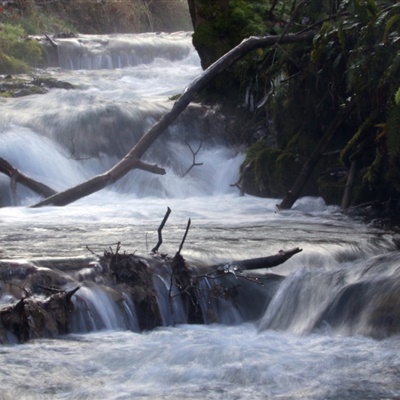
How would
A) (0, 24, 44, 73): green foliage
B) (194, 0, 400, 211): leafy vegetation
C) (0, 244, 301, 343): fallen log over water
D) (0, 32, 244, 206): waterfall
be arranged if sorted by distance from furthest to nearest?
(0, 24, 44, 73): green foliage
(0, 32, 244, 206): waterfall
(194, 0, 400, 211): leafy vegetation
(0, 244, 301, 343): fallen log over water

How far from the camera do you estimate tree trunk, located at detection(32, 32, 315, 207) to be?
1259 cm

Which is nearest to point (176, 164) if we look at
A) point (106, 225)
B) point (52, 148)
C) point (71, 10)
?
point (52, 148)

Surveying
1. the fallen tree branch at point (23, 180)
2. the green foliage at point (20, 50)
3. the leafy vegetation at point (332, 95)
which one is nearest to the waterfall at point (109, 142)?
the fallen tree branch at point (23, 180)

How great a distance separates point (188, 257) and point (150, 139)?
402 cm

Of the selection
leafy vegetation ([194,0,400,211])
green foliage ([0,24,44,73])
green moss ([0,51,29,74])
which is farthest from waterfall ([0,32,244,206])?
green foliage ([0,24,44,73])

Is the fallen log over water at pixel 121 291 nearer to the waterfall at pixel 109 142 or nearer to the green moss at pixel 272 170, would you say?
the green moss at pixel 272 170

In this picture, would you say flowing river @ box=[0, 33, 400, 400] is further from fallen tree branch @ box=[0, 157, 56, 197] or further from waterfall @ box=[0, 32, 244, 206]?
fallen tree branch @ box=[0, 157, 56, 197]

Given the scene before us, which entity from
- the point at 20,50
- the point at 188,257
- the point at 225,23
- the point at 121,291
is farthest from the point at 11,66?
the point at 121,291

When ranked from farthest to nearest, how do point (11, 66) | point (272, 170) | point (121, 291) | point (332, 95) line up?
1. point (11, 66)
2. point (272, 170)
3. point (332, 95)
4. point (121, 291)

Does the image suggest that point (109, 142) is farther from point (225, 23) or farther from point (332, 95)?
point (332, 95)

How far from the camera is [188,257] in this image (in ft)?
30.6

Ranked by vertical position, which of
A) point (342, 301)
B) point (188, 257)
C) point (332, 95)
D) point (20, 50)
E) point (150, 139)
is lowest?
point (342, 301)

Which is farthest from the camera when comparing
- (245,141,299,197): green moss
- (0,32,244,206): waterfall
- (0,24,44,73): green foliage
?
(0,24,44,73): green foliage

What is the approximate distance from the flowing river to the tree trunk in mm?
268
